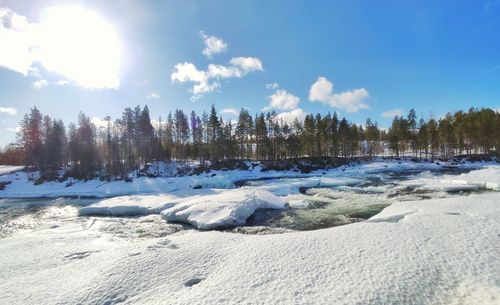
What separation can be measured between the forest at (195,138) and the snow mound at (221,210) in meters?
40.9

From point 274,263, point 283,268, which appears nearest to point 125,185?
point 274,263

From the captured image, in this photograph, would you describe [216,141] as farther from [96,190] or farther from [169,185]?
[96,190]

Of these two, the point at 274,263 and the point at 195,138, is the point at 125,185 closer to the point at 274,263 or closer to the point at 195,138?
the point at 195,138

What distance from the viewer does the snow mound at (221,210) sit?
68.0ft

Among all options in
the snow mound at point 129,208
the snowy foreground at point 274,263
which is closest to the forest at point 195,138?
the snow mound at point 129,208

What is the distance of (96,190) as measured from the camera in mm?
50438

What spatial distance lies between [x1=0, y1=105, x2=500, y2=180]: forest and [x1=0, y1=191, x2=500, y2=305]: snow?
166ft

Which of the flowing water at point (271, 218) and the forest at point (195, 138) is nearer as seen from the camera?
the flowing water at point (271, 218)

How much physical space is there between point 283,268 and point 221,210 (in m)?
12.3

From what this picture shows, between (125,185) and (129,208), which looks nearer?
(129,208)

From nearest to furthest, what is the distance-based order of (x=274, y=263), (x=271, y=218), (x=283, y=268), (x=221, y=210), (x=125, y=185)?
(x=283, y=268) → (x=274, y=263) → (x=271, y=218) → (x=221, y=210) → (x=125, y=185)

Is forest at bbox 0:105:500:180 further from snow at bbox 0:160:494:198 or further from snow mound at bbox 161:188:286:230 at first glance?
snow mound at bbox 161:188:286:230

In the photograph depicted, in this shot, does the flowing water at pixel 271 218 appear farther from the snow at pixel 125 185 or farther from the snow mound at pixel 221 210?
the snow at pixel 125 185

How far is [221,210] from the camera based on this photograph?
22.4 metres
